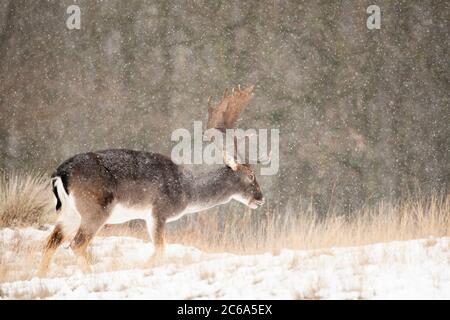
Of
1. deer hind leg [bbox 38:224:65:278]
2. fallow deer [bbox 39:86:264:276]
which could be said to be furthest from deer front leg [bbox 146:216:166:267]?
deer hind leg [bbox 38:224:65:278]

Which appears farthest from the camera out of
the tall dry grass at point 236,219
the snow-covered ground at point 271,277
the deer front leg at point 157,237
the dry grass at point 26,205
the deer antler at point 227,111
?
the dry grass at point 26,205

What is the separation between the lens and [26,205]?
28.8ft

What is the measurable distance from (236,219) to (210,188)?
4.68 feet

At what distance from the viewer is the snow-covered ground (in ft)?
16.2

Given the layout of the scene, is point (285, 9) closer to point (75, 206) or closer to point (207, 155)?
point (207, 155)

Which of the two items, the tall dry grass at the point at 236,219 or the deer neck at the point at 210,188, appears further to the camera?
the tall dry grass at the point at 236,219

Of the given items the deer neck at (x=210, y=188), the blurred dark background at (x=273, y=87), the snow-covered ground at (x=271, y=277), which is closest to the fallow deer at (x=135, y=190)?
the deer neck at (x=210, y=188)

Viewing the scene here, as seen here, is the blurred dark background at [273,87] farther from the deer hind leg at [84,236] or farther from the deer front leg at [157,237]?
the deer hind leg at [84,236]

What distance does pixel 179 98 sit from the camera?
9.38 metres

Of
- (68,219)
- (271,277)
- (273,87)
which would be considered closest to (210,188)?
(68,219)

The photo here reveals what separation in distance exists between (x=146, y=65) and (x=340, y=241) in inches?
155

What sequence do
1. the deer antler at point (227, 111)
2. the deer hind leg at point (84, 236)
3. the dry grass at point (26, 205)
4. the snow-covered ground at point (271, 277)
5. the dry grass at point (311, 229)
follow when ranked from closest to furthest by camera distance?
the snow-covered ground at point (271, 277)
the deer hind leg at point (84, 236)
the dry grass at point (311, 229)
the deer antler at point (227, 111)
the dry grass at point (26, 205)

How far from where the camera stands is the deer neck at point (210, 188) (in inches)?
300
